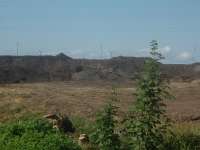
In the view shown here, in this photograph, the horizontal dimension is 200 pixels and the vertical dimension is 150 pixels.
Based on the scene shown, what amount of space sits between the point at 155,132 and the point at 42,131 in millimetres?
2423

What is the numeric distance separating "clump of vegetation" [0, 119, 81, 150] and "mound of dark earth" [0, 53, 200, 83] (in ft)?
89.9

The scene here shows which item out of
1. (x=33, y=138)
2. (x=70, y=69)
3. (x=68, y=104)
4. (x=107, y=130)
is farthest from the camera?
(x=70, y=69)

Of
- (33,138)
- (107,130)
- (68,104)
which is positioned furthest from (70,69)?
(33,138)

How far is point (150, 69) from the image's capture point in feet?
40.6

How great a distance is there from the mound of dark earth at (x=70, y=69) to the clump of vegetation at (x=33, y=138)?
27.4 metres

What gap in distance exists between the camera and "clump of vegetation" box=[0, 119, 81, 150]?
37.4ft

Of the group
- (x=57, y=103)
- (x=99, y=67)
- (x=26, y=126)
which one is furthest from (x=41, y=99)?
(x=99, y=67)

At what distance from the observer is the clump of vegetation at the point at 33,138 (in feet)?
37.4

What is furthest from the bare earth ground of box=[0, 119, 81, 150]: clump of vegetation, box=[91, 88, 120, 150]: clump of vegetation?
box=[91, 88, 120, 150]: clump of vegetation

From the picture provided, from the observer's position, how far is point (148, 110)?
1228 centimetres

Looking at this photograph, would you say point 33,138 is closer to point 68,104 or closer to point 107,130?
point 107,130

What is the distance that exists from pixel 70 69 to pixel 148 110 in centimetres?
3440

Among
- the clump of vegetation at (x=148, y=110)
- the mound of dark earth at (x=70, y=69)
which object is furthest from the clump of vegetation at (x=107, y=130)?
the mound of dark earth at (x=70, y=69)

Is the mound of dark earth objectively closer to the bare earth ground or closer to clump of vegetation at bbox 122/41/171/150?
the bare earth ground
